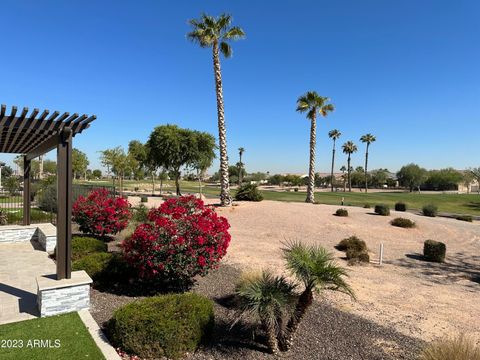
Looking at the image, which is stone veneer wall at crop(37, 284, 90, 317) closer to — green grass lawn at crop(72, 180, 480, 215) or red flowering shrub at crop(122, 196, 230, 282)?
red flowering shrub at crop(122, 196, 230, 282)

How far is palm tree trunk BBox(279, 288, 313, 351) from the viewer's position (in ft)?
17.8

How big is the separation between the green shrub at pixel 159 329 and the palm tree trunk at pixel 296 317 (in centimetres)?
134

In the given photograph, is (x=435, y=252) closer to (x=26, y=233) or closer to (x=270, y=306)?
(x=270, y=306)

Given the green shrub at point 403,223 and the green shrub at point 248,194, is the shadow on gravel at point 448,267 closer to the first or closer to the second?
the green shrub at point 403,223

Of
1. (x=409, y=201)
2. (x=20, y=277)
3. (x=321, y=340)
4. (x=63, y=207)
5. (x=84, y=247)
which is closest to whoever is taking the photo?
(x=321, y=340)

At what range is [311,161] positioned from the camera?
3316 cm

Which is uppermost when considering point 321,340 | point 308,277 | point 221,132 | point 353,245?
point 221,132

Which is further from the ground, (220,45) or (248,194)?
(220,45)

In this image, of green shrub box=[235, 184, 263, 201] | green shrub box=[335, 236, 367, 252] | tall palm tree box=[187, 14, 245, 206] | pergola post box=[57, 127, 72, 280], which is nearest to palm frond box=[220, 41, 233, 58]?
tall palm tree box=[187, 14, 245, 206]

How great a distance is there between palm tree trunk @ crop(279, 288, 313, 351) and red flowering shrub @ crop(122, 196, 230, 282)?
2.30 metres

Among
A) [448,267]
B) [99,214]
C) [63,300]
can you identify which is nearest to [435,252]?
[448,267]

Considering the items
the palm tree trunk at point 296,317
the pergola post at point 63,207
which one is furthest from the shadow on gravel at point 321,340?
the pergola post at point 63,207

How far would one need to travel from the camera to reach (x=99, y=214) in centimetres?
1228

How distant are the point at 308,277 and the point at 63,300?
4623 mm
